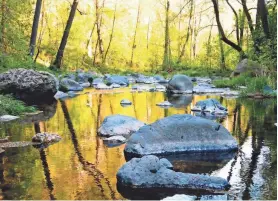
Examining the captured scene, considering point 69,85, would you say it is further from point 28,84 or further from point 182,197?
point 182,197

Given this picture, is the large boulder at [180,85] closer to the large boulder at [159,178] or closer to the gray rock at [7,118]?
the gray rock at [7,118]

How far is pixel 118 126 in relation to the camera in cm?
672

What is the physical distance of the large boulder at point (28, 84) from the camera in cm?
1220

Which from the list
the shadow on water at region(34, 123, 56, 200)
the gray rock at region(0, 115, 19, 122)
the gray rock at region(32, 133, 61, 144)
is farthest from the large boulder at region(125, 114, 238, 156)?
the gray rock at region(0, 115, 19, 122)

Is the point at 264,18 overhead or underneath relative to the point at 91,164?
overhead

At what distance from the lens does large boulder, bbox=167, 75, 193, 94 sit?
1564cm

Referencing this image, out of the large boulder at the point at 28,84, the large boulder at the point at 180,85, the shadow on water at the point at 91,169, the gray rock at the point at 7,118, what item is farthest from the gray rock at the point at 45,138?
the large boulder at the point at 180,85

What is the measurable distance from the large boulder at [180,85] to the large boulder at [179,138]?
32.1 feet

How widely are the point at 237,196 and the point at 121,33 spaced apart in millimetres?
40972

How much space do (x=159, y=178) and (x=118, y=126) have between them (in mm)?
2810

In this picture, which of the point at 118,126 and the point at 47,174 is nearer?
the point at 47,174

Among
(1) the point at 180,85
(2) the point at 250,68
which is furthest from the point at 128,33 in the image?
(1) the point at 180,85

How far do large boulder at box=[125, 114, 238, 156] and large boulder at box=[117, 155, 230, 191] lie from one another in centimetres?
103

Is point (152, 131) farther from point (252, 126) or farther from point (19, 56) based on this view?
point (19, 56)
